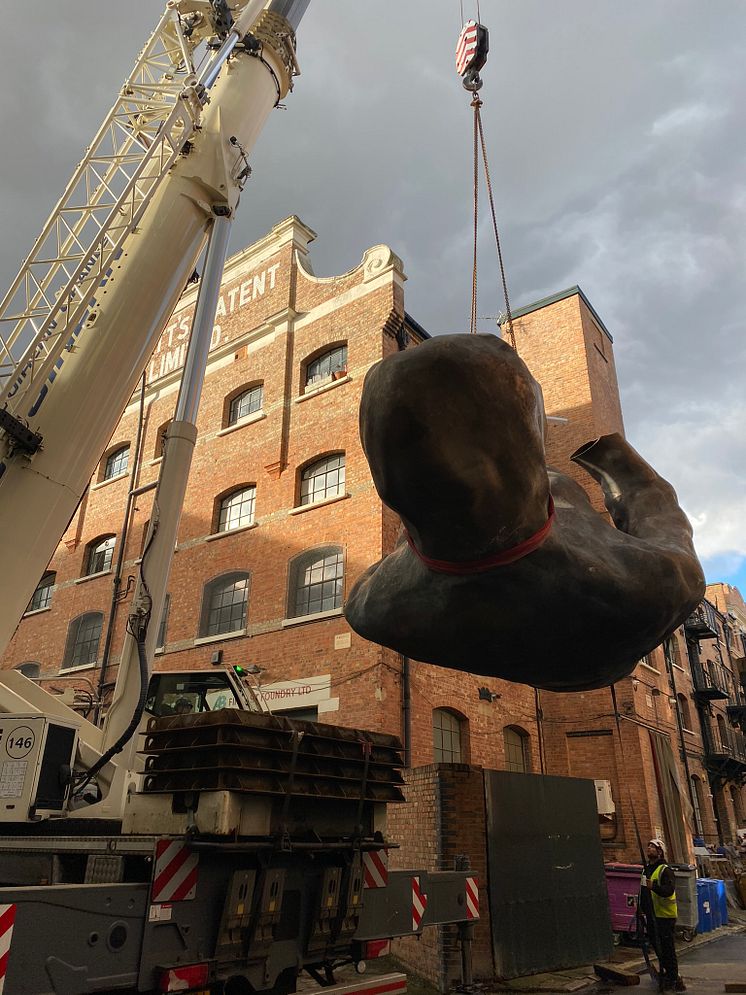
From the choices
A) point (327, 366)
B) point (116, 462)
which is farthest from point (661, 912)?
point (116, 462)

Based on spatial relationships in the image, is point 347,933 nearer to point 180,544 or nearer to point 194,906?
point 194,906

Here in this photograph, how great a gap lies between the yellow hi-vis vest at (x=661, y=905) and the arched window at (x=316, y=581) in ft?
23.5

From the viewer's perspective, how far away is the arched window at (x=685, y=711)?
22.2m

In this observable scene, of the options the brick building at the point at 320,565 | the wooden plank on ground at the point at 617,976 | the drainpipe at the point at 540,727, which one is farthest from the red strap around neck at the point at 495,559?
the drainpipe at the point at 540,727

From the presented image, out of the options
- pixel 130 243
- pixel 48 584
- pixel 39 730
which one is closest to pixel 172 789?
pixel 39 730

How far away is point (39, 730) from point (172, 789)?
1.60 meters

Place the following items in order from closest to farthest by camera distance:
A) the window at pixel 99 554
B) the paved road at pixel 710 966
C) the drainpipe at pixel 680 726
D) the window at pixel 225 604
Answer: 1. the paved road at pixel 710 966
2. the window at pixel 225 604
3. the drainpipe at pixel 680 726
4. the window at pixel 99 554

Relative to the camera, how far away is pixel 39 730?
5801 millimetres

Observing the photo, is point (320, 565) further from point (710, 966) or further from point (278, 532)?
point (710, 966)

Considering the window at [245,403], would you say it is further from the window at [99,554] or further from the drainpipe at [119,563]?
the window at [99,554]

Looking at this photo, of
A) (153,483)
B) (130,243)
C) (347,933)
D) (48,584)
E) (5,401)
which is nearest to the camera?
(347,933)

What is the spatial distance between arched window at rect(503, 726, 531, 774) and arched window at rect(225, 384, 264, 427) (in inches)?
396

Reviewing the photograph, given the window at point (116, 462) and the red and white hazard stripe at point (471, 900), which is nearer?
the red and white hazard stripe at point (471, 900)

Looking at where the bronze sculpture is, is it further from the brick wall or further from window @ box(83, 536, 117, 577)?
window @ box(83, 536, 117, 577)
